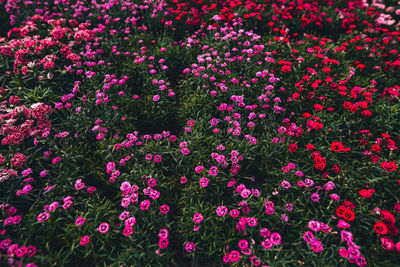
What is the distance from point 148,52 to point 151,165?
3.26 meters

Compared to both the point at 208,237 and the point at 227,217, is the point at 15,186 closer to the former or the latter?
the point at 208,237

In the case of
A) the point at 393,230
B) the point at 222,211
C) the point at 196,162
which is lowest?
the point at 196,162

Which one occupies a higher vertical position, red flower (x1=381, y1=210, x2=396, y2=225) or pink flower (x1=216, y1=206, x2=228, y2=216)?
red flower (x1=381, y1=210, x2=396, y2=225)

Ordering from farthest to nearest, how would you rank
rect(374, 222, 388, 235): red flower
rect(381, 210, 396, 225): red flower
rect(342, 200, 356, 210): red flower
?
rect(342, 200, 356, 210): red flower → rect(381, 210, 396, 225): red flower → rect(374, 222, 388, 235): red flower

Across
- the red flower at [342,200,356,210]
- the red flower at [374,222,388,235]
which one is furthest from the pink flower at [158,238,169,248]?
the red flower at [374,222,388,235]

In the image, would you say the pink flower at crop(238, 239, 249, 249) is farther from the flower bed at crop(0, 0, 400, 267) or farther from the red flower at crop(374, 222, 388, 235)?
the red flower at crop(374, 222, 388, 235)

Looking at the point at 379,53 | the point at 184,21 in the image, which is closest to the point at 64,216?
the point at 184,21

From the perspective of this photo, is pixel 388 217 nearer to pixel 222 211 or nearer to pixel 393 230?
pixel 393 230

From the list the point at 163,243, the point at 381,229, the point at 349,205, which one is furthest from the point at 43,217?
the point at 381,229

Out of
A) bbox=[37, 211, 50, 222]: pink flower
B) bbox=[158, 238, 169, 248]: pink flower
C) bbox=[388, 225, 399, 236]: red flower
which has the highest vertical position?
bbox=[388, 225, 399, 236]: red flower

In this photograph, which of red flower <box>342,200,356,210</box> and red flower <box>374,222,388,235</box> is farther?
red flower <box>342,200,356,210</box>

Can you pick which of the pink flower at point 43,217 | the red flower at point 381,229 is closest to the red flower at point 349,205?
the red flower at point 381,229

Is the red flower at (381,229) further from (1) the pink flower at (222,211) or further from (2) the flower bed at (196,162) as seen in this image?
(1) the pink flower at (222,211)

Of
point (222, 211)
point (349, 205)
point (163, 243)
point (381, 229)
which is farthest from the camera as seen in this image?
point (222, 211)
